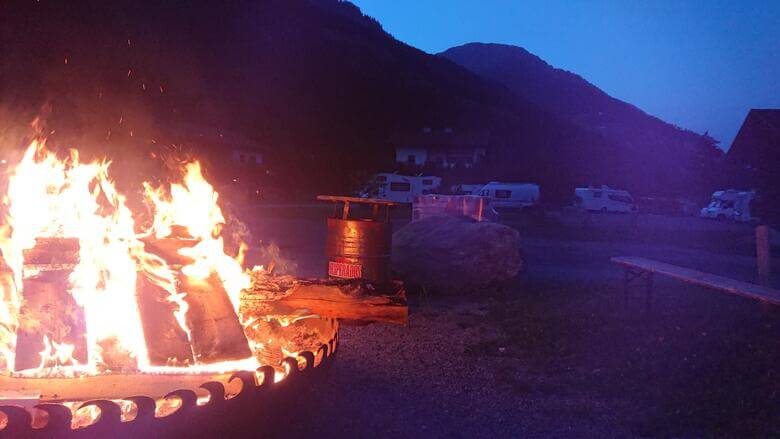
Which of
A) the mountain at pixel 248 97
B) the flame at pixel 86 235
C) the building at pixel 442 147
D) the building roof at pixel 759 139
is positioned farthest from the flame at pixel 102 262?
the building at pixel 442 147

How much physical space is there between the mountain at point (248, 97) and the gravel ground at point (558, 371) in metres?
4.07

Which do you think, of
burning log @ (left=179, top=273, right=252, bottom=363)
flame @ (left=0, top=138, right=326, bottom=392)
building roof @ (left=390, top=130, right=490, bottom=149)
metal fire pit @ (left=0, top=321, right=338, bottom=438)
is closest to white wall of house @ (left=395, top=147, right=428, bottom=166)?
building roof @ (left=390, top=130, right=490, bottom=149)

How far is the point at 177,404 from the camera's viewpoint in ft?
10.3

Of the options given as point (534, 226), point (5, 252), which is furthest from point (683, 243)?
point (5, 252)

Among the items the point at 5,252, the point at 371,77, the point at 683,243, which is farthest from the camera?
the point at 371,77

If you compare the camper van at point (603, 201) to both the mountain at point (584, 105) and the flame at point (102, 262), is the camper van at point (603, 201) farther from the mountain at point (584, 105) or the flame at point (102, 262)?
the flame at point (102, 262)

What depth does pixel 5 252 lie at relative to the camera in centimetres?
432

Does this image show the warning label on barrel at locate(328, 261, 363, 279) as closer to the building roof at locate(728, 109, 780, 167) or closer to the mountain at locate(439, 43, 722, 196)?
the building roof at locate(728, 109, 780, 167)

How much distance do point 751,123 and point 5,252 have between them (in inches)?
808

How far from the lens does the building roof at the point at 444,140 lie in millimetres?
59031

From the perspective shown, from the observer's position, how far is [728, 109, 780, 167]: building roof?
16.5 m

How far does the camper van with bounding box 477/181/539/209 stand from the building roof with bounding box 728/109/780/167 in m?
19.5

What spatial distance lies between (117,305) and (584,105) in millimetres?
118333

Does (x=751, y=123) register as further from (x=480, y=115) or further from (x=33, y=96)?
(x=480, y=115)
